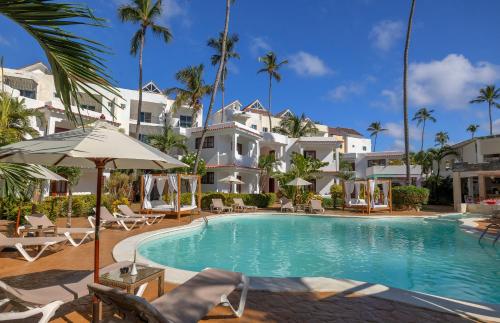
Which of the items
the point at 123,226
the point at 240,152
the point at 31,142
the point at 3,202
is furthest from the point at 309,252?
the point at 240,152

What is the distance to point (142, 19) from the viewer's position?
85.3ft

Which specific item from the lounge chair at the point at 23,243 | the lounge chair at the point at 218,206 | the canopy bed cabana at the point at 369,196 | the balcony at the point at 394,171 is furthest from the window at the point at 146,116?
the lounge chair at the point at 23,243

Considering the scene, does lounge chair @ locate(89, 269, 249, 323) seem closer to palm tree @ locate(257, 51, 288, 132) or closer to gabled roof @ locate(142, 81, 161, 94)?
palm tree @ locate(257, 51, 288, 132)

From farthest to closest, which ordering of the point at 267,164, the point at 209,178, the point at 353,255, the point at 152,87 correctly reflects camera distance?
the point at 152,87, the point at 267,164, the point at 209,178, the point at 353,255

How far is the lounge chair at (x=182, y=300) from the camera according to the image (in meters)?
2.96

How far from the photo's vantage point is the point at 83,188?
26953 millimetres

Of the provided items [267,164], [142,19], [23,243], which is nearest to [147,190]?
[23,243]

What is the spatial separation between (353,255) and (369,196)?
45.3 feet

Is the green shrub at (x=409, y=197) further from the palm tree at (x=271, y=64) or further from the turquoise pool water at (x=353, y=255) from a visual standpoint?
the palm tree at (x=271, y=64)

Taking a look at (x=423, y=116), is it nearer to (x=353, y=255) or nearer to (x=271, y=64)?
(x=271, y=64)

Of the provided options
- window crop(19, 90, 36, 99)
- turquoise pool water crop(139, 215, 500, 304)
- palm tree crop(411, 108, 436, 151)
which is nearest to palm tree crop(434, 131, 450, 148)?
palm tree crop(411, 108, 436, 151)

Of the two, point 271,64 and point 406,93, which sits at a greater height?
point 271,64

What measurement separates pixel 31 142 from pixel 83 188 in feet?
85.7

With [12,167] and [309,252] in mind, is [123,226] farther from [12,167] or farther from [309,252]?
[12,167]
